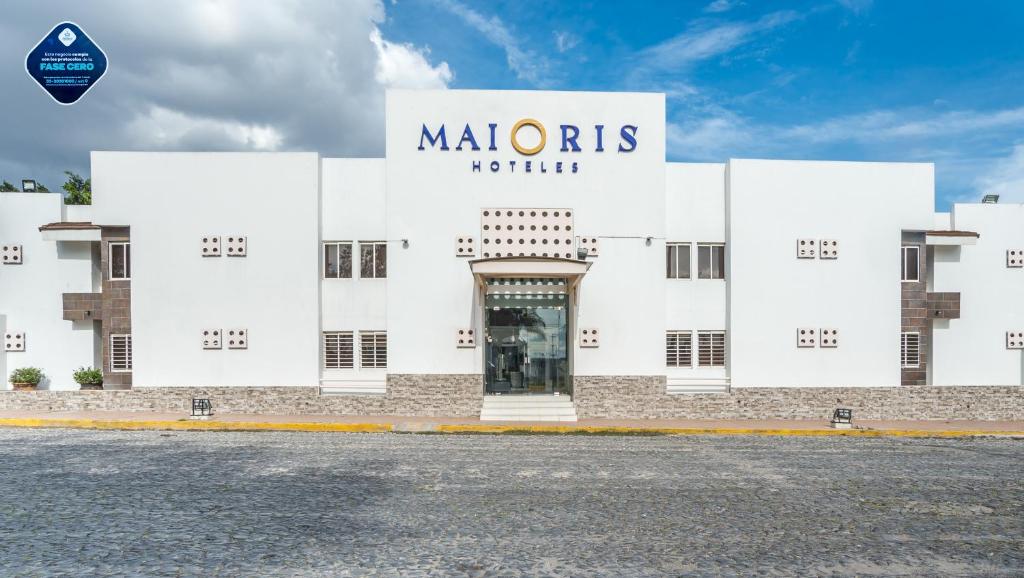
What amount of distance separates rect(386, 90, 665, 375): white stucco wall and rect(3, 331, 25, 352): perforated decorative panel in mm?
12134

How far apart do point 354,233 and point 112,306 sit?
7728mm

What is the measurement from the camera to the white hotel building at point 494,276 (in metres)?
18.1

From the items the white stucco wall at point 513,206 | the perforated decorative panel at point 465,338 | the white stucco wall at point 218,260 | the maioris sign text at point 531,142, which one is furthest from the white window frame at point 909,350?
the white stucco wall at point 218,260

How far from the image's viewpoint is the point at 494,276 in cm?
1803

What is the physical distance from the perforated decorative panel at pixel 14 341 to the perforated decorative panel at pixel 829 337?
25296 mm

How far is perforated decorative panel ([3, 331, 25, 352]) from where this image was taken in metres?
19.5

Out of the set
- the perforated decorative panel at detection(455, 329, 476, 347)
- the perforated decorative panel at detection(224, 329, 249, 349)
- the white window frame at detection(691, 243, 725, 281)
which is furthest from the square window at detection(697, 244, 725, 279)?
the perforated decorative panel at detection(224, 329, 249, 349)

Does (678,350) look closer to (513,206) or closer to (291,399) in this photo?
(513,206)

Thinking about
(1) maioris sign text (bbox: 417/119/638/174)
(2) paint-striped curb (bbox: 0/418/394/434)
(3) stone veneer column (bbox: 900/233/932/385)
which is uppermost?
(1) maioris sign text (bbox: 417/119/638/174)

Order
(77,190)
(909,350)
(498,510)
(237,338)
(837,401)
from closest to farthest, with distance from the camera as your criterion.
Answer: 1. (498,510)
2. (237,338)
3. (837,401)
4. (909,350)
5. (77,190)

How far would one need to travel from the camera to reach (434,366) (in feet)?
59.4

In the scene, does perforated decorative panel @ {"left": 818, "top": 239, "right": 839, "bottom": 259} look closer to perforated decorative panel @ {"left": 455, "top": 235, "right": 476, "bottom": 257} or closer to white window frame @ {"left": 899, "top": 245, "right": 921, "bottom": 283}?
white window frame @ {"left": 899, "top": 245, "right": 921, "bottom": 283}

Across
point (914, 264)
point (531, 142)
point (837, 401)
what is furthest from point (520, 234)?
point (914, 264)

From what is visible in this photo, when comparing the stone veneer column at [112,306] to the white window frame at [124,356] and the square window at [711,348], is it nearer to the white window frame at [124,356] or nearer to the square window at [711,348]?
the white window frame at [124,356]
